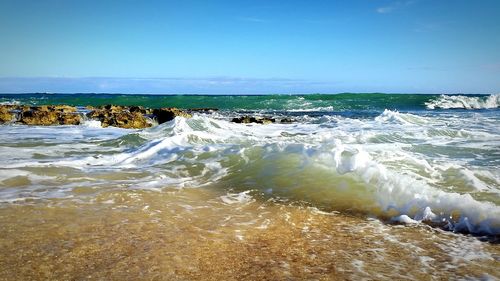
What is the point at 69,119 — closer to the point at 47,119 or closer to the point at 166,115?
the point at 47,119

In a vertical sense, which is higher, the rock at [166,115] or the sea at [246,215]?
the rock at [166,115]

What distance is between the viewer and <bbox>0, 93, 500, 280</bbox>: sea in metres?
2.73

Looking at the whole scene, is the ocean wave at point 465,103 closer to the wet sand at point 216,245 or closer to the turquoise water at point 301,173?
the turquoise water at point 301,173

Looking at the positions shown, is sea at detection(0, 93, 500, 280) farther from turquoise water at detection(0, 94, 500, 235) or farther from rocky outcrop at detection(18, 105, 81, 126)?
rocky outcrop at detection(18, 105, 81, 126)

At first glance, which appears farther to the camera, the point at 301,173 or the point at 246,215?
the point at 301,173

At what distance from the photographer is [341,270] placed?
269 centimetres

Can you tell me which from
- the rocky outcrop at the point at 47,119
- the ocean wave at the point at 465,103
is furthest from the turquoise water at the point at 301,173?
the ocean wave at the point at 465,103

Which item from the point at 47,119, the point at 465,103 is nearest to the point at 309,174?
the point at 47,119

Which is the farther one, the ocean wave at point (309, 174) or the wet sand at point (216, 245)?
the ocean wave at point (309, 174)

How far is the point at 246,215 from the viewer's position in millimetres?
4074

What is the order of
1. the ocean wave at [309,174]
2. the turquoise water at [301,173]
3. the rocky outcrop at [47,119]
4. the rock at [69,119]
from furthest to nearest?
1. the rock at [69,119]
2. the rocky outcrop at [47,119]
3. the turquoise water at [301,173]
4. the ocean wave at [309,174]

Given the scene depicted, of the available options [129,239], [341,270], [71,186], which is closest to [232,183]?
[71,186]

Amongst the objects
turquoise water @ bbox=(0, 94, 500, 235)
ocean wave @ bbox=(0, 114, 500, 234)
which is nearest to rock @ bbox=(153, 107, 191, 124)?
turquoise water @ bbox=(0, 94, 500, 235)

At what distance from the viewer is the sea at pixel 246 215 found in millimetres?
2734
